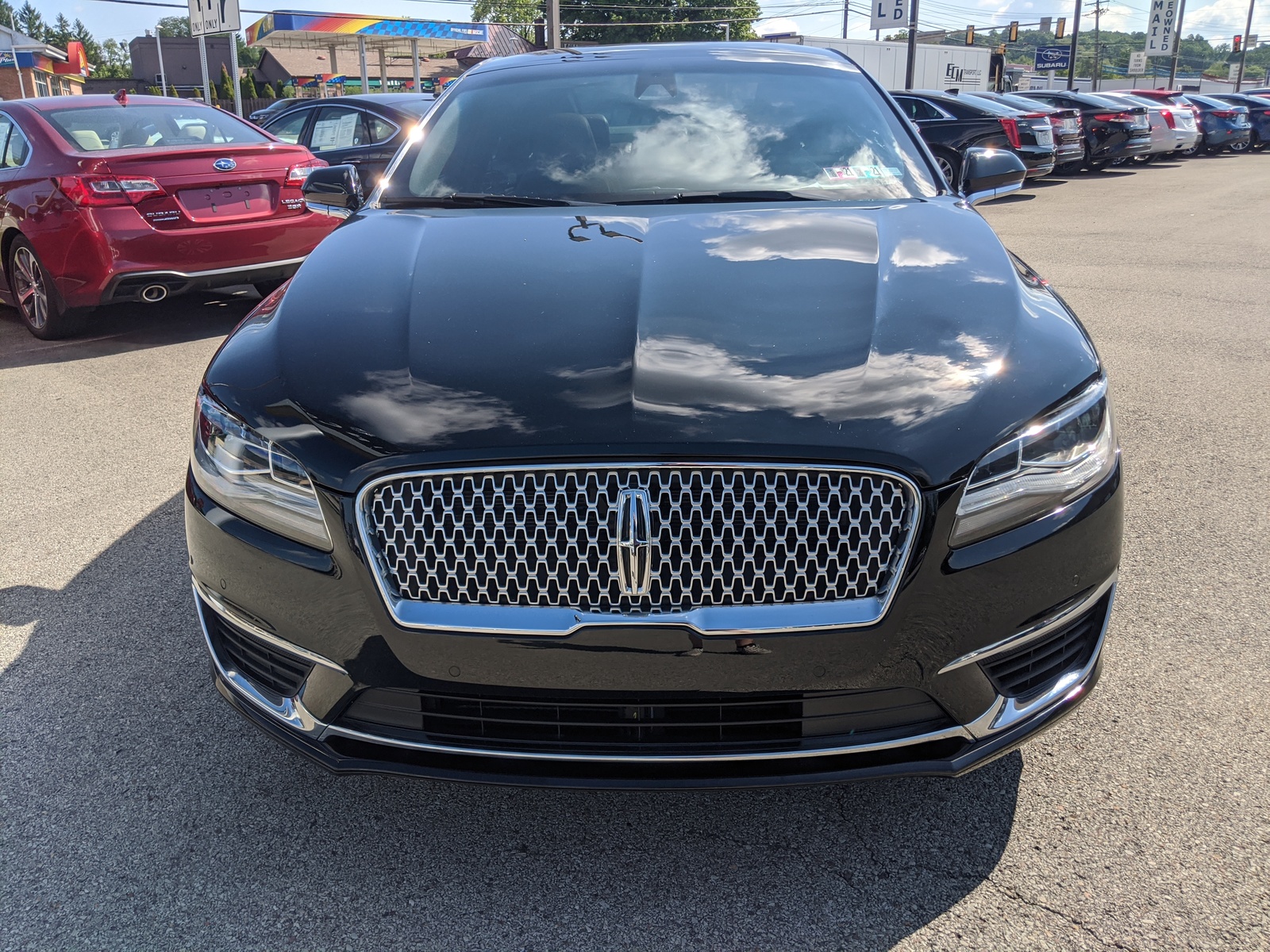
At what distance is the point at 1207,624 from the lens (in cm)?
320

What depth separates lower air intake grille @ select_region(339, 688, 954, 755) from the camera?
1975mm

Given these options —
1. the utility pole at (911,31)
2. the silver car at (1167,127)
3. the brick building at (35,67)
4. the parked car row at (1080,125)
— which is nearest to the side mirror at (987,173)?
the parked car row at (1080,125)

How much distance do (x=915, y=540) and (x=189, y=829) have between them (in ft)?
5.40

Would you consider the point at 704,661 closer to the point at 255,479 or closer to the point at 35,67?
the point at 255,479

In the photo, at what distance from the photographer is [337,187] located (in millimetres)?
3945

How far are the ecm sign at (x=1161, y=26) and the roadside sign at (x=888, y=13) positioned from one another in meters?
32.7

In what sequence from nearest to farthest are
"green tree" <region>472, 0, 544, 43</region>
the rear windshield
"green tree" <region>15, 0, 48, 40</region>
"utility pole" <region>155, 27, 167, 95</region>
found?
the rear windshield → "utility pole" <region>155, 27, 167, 95</region> → "green tree" <region>472, 0, 544, 43</region> → "green tree" <region>15, 0, 48, 40</region>

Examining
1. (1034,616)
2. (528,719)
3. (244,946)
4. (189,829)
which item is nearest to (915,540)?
(1034,616)

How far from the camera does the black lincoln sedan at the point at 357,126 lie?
33.0 ft

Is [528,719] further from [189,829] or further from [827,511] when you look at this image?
[189,829]

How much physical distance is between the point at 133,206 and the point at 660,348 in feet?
19.0

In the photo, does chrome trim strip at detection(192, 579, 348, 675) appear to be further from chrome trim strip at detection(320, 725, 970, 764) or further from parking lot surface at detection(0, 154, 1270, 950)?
parking lot surface at detection(0, 154, 1270, 950)

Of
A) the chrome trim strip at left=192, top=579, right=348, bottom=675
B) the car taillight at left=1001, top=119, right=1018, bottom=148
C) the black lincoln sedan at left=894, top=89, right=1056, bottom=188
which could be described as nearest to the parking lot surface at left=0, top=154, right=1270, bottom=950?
the chrome trim strip at left=192, top=579, right=348, bottom=675

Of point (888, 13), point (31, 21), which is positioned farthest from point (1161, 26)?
point (31, 21)
